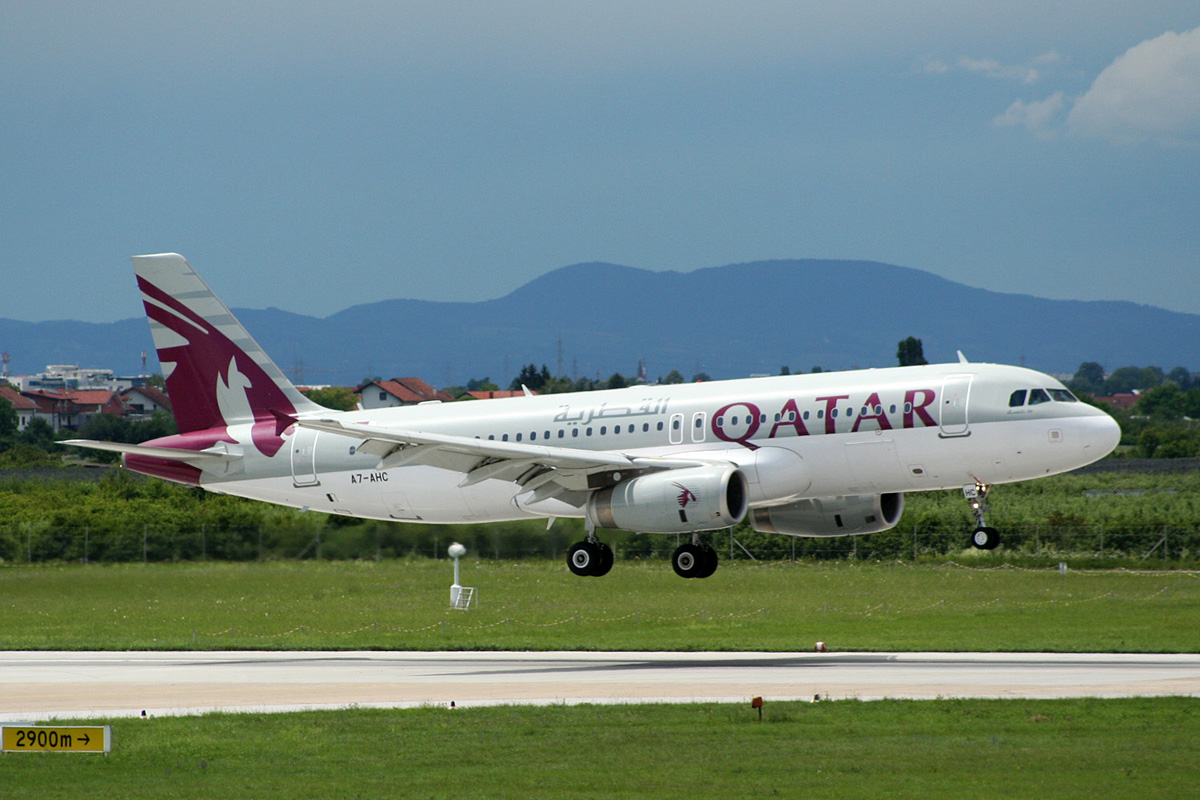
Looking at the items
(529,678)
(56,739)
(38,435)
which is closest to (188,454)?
(529,678)

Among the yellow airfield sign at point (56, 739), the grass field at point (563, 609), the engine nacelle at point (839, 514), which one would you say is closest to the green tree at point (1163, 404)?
the grass field at point (563, 609)

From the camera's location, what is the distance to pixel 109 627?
56344 millimetres

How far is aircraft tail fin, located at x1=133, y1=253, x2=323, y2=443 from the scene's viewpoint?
46750mm

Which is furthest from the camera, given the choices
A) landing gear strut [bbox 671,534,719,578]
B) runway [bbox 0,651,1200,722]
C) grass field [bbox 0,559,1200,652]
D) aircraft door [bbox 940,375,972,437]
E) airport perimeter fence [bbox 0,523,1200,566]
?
airport perimeter fence [bbox 0,523,1200,566]

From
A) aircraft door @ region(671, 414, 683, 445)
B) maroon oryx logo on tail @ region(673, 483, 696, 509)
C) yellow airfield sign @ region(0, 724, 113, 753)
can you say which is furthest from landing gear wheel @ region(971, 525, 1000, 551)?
yellow airfield sign @ region(0, 724, 113, 753)

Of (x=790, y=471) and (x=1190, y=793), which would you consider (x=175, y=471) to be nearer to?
(x=790, y=471)

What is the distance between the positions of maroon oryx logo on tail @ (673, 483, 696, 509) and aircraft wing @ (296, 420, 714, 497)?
1.23m

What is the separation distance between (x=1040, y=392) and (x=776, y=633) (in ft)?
57.6

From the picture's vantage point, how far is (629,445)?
41.5 metres

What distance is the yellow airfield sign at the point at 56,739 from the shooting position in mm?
19703

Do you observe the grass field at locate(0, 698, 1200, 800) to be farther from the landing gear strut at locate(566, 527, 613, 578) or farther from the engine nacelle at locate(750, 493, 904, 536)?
the engine nacelle at locate(750, 493, 904, 536)

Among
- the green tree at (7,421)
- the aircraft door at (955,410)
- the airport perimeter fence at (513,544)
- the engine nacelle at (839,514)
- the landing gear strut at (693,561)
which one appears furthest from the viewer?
the green tree at (7,421)

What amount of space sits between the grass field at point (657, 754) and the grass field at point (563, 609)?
17.6m

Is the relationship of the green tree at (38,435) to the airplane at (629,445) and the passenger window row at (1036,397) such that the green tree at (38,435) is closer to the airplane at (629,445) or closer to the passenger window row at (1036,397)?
the airplane at (629,445)
